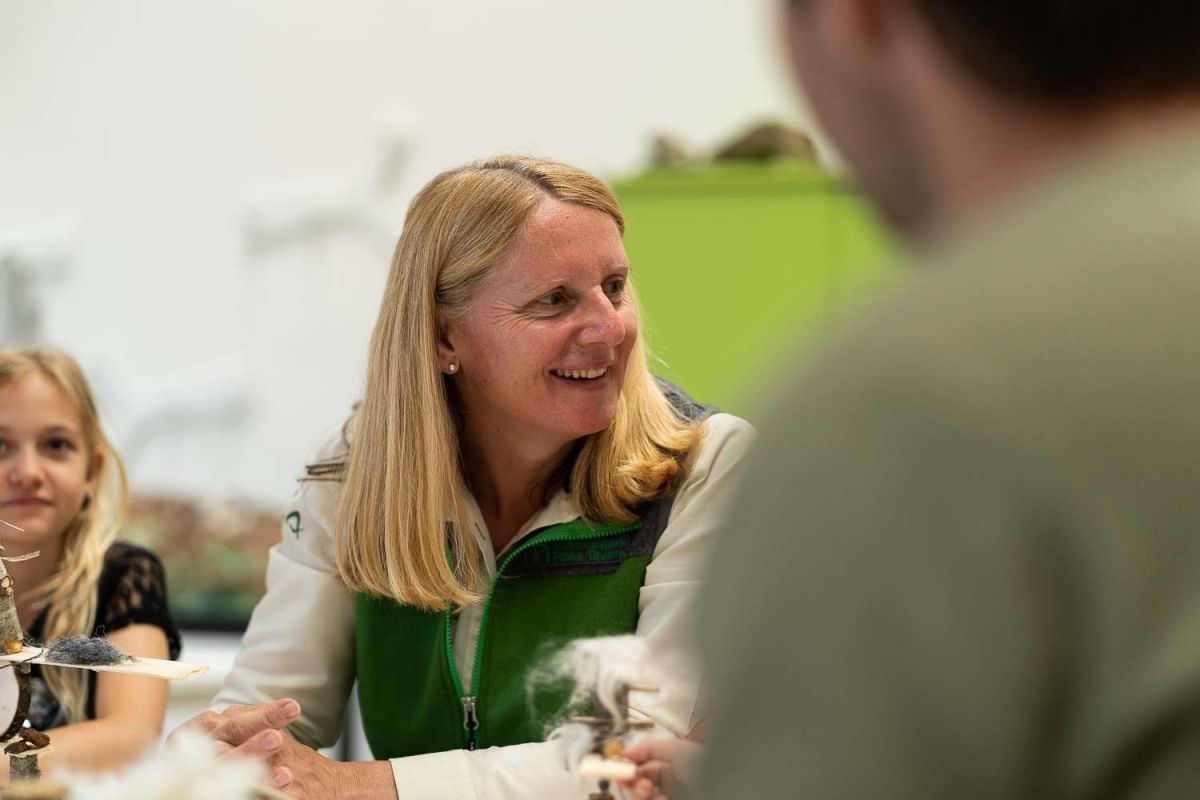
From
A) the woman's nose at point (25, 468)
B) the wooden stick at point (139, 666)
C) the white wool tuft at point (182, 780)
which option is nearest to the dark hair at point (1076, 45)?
the white wool tuft at point (182, 780)

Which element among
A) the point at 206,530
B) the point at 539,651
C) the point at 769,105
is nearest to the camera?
the point at 539,651

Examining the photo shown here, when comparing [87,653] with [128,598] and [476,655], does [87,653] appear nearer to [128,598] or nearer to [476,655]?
[476,655]

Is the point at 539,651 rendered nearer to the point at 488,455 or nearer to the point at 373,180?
the point at 488,455

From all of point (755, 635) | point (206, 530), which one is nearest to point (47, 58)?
point (206, 530)

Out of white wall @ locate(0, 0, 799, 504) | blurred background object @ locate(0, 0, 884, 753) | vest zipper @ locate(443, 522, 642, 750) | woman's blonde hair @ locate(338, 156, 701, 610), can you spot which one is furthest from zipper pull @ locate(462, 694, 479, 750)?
white wall @ locate(0, 0, 799, 504)

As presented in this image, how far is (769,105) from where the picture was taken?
Answer: 4.47 meters

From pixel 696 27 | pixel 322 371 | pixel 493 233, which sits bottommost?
pixel 322 371

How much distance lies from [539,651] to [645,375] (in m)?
0.46

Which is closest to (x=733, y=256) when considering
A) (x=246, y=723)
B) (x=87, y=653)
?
(x=246, y=723)

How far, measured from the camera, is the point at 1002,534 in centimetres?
55

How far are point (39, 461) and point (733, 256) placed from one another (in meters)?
1.99

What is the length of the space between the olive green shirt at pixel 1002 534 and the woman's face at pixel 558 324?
1.57 m

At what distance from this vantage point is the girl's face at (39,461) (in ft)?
7.73

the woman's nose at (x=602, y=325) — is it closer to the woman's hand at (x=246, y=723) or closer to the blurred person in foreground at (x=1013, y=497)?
the woman's hand at (x=246, y=723)
